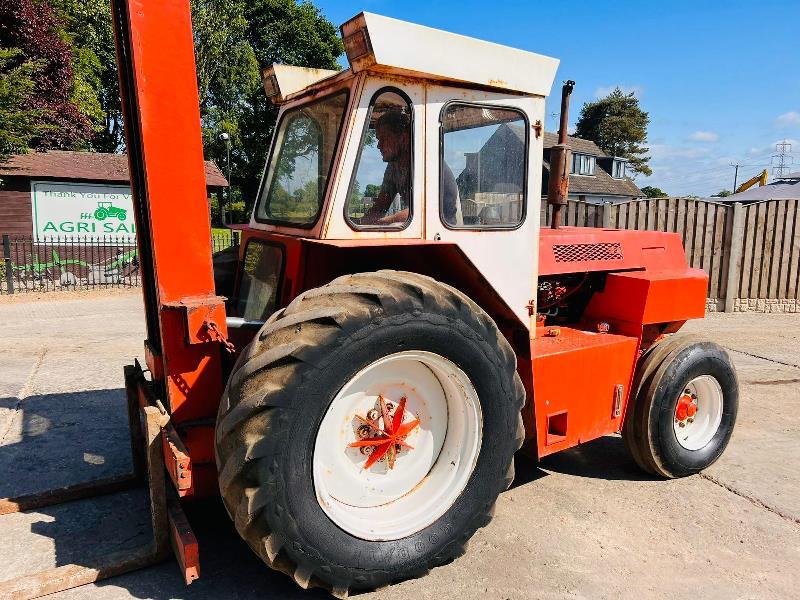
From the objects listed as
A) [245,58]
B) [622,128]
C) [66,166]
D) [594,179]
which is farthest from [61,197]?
[622,128]

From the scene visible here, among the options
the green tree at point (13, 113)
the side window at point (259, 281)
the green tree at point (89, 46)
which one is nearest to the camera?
the side window at point (259, 281)

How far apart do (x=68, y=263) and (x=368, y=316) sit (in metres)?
14.8

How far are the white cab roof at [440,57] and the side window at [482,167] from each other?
171 mm

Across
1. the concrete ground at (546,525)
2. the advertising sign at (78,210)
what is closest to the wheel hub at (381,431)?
the concrete ground at (546,525)

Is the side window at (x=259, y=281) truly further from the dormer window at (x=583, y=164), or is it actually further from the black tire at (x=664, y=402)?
the dormer window at (x=583, y=164)

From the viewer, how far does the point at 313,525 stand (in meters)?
2.49

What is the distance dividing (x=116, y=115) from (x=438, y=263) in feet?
99.7

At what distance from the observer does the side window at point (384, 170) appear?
118 inches

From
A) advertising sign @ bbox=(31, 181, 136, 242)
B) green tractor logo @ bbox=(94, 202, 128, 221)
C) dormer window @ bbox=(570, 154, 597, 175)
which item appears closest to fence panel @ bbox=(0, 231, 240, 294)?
advertising sign @ bbox=(31, 181, 136, 242)

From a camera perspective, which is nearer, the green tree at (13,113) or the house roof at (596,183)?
the green tree at (13,113)

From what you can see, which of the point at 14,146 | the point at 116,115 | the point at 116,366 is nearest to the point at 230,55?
the point at 116,115

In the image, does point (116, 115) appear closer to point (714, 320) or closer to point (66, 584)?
point (714, 320)

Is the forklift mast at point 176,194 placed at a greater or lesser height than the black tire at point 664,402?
greater

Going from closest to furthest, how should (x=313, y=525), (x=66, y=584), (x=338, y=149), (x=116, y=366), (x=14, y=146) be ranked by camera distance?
(x=313, y=525), (x=66, y=584), (x=338, y=149), (x=116, y=366), (x=14, y=146)
